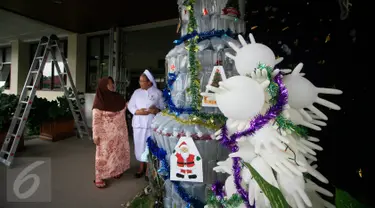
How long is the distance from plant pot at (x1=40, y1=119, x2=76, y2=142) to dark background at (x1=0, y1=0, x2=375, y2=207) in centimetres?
424

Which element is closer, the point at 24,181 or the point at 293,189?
the point at 293,189

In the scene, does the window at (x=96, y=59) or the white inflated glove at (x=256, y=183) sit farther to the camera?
the window at (x=96, y=59)

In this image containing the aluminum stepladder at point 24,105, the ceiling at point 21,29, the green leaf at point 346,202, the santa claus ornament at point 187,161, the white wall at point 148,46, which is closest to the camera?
the green leaf at point 346,202

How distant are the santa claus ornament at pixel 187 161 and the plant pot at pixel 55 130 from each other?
3.95 m

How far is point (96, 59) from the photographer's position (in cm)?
579

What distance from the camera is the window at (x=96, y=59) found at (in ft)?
18.3

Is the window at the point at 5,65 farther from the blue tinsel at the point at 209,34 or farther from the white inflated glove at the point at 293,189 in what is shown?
the white inflated glove at the point at 293,189

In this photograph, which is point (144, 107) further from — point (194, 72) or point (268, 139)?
point (268, 139)

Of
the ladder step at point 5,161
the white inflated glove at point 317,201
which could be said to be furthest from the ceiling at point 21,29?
the white inflated glove at point 317,201

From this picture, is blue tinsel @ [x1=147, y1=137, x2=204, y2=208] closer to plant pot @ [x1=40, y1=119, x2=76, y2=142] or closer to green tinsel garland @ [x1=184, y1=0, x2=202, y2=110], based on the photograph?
green tinsel garland @ [x1=184, y1=0, x2=202, y2=110]

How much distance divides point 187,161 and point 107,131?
134cm

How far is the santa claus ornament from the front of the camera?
3.84 ft

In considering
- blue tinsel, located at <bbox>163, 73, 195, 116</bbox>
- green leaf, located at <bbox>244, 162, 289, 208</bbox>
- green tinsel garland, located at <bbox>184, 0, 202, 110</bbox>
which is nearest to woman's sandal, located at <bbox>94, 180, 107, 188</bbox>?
blue tinsel, located at <bbox>163, 73, 195, 116</bbox>

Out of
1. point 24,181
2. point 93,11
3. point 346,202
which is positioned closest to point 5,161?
point 24,181
